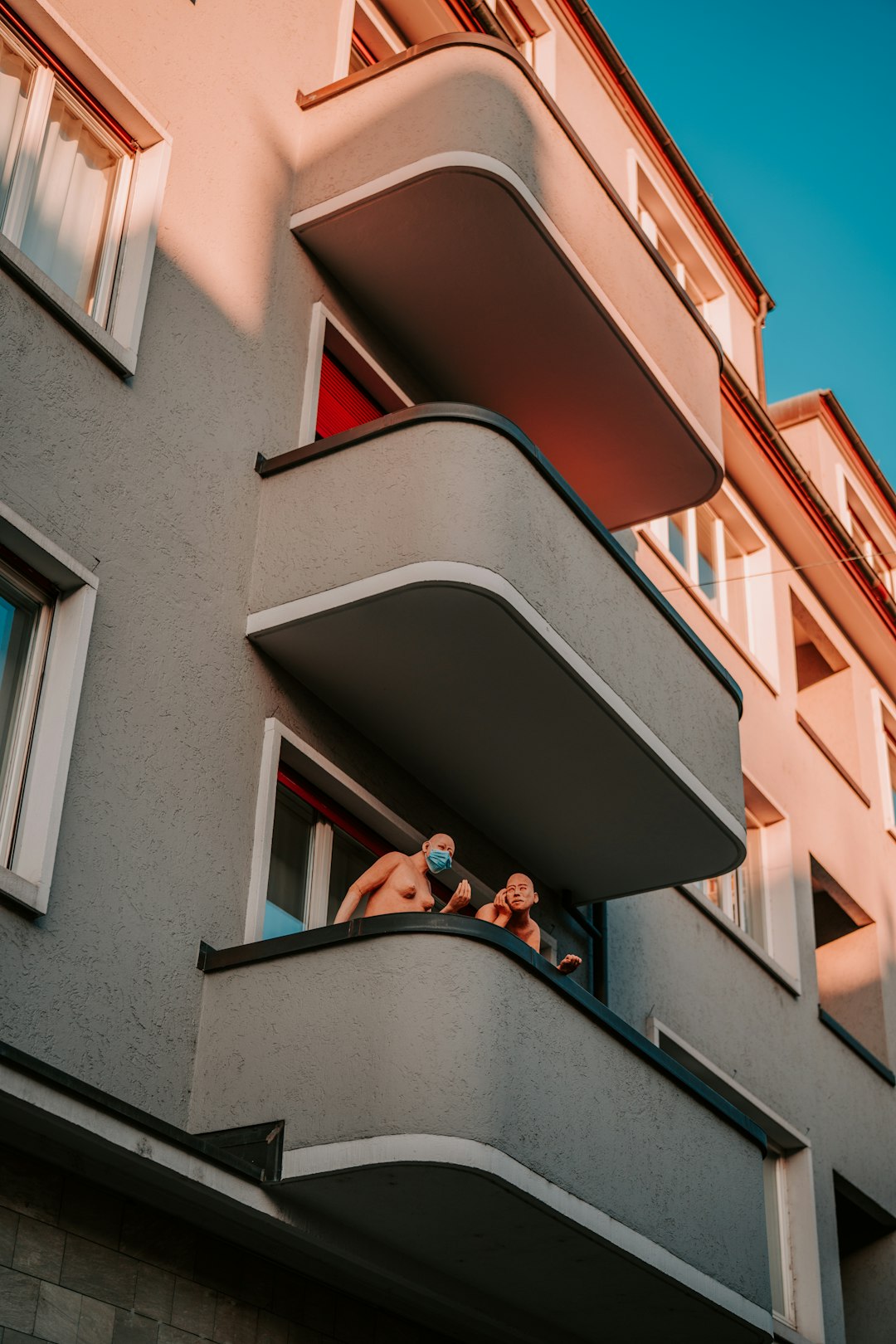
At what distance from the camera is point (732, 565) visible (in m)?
19.2

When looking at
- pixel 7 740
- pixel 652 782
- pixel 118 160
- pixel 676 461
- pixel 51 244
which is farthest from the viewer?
pixel 676 461

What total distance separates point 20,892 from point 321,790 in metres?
3.04

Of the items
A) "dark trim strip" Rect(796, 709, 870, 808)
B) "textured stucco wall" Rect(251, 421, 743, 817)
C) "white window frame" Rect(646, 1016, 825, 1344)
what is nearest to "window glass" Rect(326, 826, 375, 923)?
"textured stucco wall" Rect(251, 421, 743, 817)

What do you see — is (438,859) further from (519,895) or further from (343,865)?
(343,865)

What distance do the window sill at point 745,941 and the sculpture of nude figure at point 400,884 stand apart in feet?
19.4

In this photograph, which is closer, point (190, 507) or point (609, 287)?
point (190, 507)

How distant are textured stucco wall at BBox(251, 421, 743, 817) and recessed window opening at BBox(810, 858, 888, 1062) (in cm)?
910

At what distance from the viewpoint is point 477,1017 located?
8.10 metres

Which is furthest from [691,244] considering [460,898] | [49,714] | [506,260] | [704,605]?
[49,714]

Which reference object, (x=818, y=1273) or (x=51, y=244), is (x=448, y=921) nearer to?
(x=51, y=244)

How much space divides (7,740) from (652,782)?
15.4ft

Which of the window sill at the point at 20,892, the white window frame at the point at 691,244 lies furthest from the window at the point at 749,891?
the window sill at the point at 20,892

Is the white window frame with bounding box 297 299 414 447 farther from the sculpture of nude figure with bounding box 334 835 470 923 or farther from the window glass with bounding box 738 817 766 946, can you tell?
the window glass with bounding box 738 817 766 946

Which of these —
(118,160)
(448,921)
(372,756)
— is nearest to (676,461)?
(372,756)
